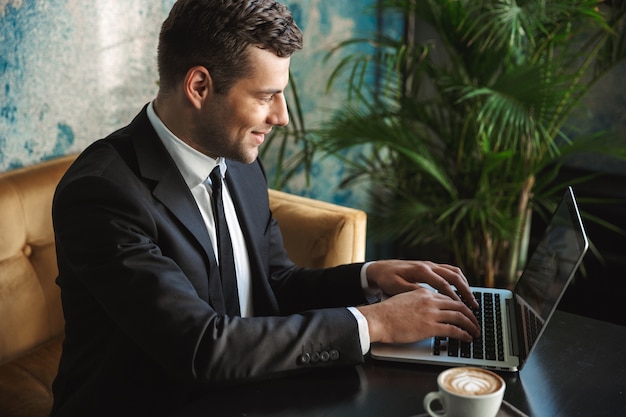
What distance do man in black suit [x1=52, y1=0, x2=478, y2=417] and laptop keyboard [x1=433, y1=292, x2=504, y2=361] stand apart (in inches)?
1.1

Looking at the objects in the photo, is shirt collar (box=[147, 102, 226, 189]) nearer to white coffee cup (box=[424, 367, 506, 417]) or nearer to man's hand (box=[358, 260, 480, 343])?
man's hand (box=[358, 260, 480, 343])

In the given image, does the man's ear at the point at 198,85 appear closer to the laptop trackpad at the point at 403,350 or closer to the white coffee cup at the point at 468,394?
the laptop trackpad at the point at 403,350

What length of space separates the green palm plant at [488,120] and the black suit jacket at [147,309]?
1246 millimetres

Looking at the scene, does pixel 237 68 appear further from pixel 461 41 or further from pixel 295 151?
pixel 295 151

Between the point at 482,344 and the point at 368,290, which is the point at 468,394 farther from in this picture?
the point at 368,290

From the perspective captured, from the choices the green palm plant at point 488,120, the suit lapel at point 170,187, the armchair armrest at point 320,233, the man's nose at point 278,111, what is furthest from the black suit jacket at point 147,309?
the green palm plant at point 488,120

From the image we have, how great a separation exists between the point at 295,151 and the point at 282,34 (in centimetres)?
178

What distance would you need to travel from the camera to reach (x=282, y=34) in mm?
1545

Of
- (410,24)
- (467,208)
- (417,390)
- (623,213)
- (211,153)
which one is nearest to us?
(417,390)

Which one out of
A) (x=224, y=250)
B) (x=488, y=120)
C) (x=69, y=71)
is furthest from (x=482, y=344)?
(x=488, y=120)

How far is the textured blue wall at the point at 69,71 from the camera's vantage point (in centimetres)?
220

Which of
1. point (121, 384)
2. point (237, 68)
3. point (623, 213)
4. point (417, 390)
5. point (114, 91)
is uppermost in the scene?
point (237, 68)

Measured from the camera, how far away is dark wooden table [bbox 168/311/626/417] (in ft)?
4.13

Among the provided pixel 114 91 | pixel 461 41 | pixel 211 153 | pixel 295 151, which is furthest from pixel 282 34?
pixel 295 151
